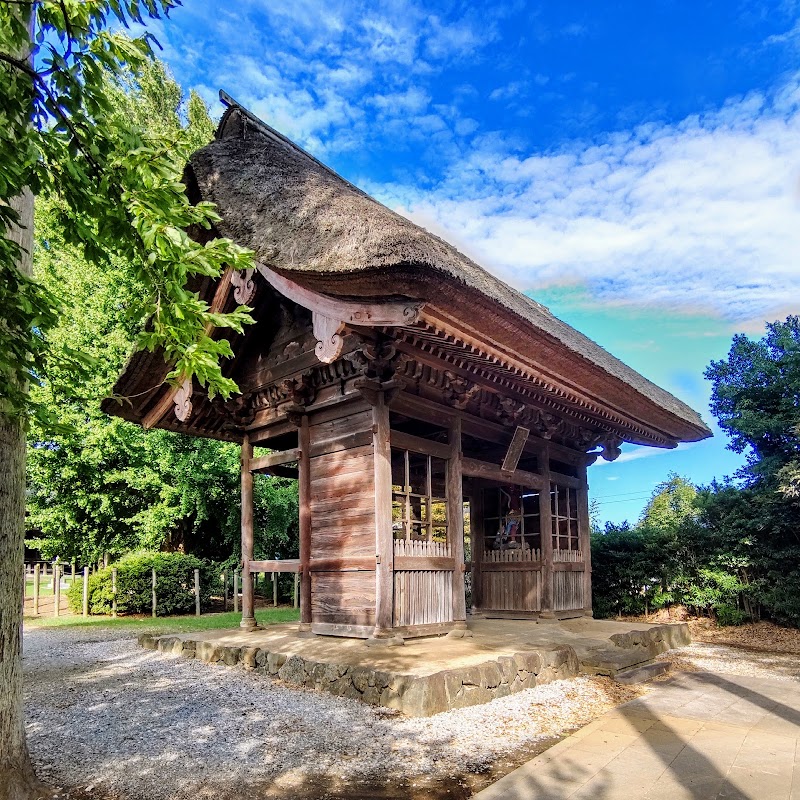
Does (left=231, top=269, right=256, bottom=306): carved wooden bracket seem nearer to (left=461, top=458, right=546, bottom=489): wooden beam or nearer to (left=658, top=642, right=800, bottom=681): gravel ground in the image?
(left=461, top=458, right=546, bottom=489): wooden beam

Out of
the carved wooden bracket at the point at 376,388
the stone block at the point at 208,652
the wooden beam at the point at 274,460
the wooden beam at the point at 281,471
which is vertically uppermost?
the carved wooden bracket at the point at 376,388

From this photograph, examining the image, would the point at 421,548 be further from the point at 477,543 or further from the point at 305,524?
the point at 477,543

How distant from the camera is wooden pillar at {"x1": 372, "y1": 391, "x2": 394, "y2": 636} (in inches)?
267

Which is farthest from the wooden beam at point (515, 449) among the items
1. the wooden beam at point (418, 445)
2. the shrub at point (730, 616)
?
the shrub at point (730, 616)

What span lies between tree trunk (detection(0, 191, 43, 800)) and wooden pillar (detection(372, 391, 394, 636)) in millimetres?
3610

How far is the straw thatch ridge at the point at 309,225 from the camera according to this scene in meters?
5.28

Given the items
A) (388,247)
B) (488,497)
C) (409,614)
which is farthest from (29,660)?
(388,247)

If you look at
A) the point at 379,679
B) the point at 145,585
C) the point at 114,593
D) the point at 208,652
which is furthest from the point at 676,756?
the point at 114,593

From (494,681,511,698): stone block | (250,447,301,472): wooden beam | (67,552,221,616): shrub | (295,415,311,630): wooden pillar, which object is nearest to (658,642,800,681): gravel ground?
(494,681,511,698): stone block

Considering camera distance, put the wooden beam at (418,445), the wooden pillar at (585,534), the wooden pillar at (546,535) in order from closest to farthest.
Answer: the wooden beam at (418,445)
the wooden pillar at (546,535)
the wooden pillar at (585,534)

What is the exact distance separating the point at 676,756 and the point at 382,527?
11.4 feet

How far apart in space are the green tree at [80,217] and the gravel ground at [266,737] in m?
0.82

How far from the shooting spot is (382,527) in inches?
270

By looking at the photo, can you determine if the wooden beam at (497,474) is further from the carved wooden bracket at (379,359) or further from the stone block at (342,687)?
the stone block at (342,687)
